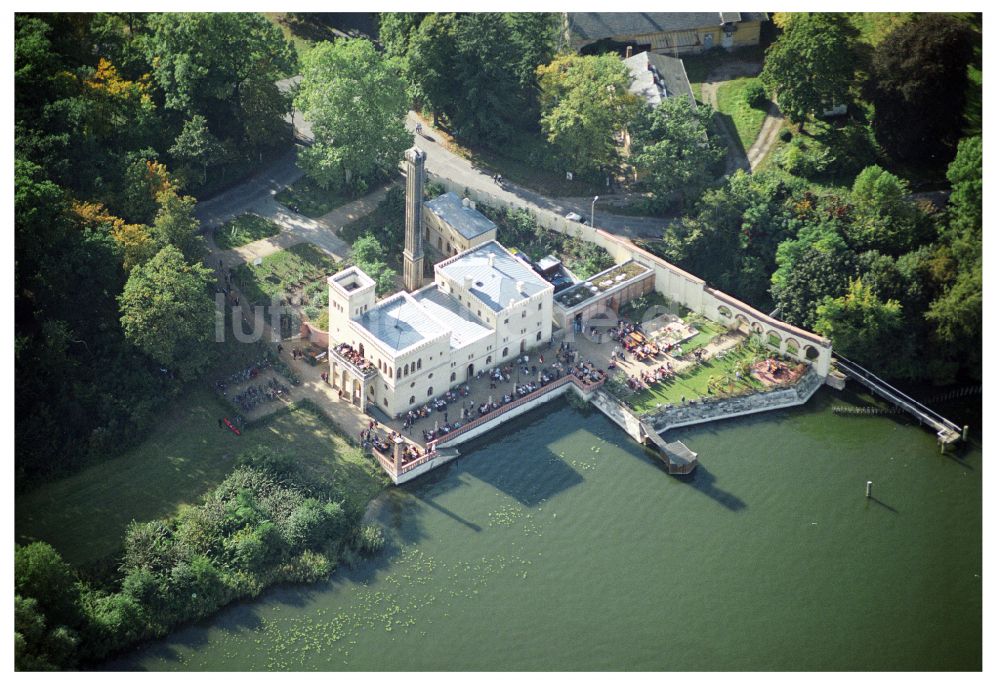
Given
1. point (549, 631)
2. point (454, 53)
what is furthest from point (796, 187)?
point (549, 631)

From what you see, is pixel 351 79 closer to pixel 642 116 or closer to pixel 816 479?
pixel 642 116

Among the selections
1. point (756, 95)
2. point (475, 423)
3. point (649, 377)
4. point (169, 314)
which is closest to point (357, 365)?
point (475, 423)

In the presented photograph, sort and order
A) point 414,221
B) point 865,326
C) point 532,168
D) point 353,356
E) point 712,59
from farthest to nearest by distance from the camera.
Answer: point 712,59 → point 532,168 → point 414,221 → point 865,326 → point 353,356

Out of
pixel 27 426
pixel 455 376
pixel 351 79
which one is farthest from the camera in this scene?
pixel 351 79

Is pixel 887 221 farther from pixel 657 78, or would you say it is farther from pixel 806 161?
pixel 657 78

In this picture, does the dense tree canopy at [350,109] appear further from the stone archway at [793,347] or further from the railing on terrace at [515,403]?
the stone archway at [793,347]

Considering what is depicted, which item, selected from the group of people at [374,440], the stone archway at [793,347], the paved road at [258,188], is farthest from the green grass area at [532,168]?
the group of people at [374,440]

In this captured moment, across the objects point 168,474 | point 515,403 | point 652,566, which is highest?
point 515,403
